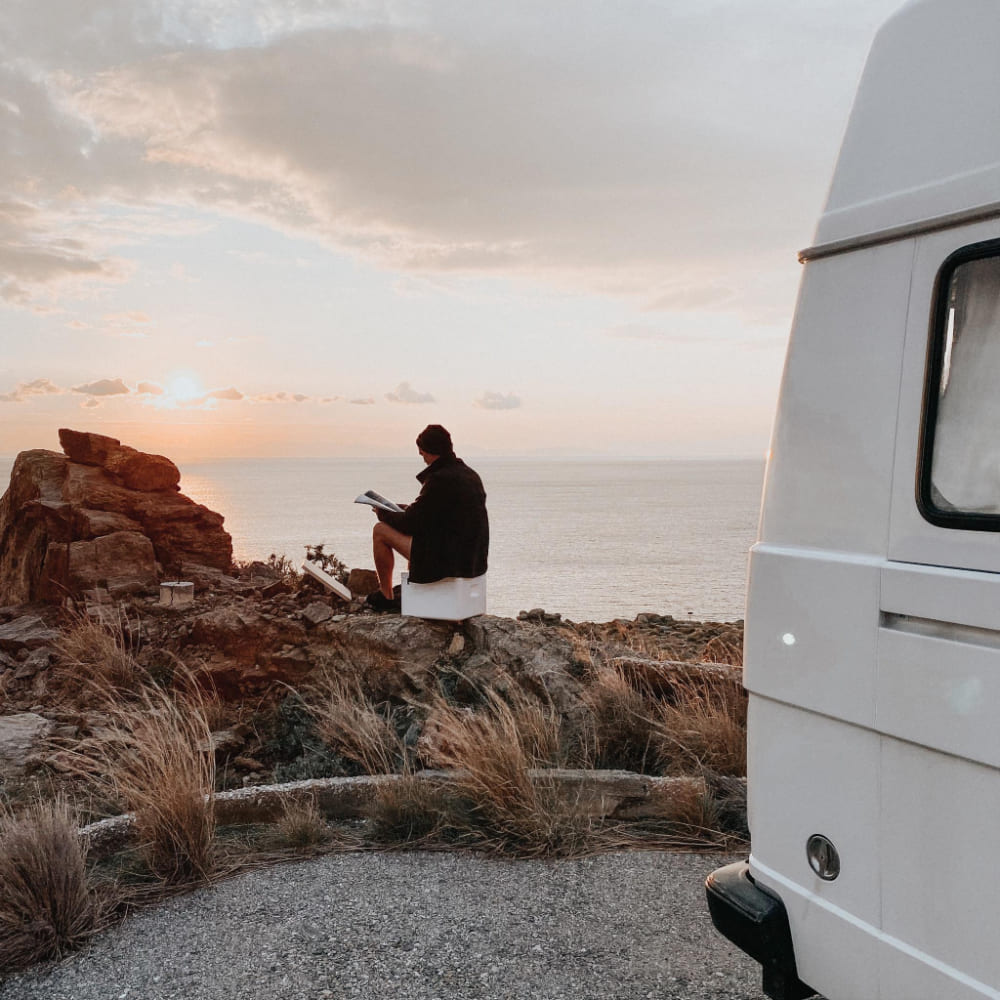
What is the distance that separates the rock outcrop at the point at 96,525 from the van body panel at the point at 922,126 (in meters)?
9.51

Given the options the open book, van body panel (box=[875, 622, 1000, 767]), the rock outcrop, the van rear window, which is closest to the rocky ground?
the open book

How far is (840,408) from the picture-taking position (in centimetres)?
227

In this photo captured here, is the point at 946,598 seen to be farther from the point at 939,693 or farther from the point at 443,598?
the point at 443,598

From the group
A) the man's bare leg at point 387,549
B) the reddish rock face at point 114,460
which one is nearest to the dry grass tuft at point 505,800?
the man's bare leg at point 387,549

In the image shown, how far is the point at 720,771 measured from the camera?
17.0 ft

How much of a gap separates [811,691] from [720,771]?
3103 mm

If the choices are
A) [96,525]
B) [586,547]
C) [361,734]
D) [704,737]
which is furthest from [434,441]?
[586,547]

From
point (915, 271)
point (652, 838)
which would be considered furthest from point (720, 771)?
point (915, 271)

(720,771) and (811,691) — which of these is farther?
(720,771)

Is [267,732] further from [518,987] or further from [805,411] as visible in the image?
[805,411]

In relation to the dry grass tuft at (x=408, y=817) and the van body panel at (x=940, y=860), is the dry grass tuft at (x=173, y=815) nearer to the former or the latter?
the dry grass tuft at (x=408, y=817)

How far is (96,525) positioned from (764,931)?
1004 centimetres

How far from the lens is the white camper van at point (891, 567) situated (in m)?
1.96

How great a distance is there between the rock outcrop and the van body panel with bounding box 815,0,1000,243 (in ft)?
31.2
